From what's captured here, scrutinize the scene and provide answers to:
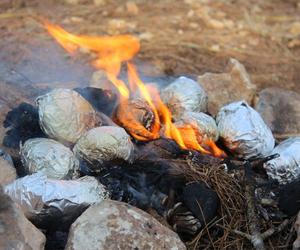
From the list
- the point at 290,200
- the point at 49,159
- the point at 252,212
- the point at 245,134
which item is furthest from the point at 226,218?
the point at 49,159

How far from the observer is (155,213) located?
324 cm

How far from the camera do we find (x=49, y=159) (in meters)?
3.31

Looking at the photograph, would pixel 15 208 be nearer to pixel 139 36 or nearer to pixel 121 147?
pixel 121 147

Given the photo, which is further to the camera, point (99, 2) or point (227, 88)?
point (99, 2)

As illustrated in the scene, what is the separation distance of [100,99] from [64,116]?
0.54m

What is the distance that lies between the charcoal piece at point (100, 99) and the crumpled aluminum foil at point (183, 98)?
413 mm

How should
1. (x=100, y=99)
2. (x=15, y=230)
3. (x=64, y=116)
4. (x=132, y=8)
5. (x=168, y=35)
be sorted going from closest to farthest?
(x=15, y=230) < (x=64, y=116) < (x=100, y=99) < (x=168, y=35) < (x=132, y=8)

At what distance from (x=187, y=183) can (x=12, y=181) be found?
1018 millimetres

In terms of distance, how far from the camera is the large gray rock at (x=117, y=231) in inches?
109

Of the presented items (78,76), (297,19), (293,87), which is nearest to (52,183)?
(78,76)

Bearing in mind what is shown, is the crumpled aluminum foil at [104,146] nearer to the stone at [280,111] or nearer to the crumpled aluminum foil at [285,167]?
the crumpled aluminum foil at [285,167]

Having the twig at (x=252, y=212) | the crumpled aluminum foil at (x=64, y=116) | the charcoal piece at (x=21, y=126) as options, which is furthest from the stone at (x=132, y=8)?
the twig at (x=252, y=212)

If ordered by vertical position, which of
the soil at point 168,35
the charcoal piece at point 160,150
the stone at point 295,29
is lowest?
the stone at point 295,29

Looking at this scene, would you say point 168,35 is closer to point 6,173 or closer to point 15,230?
point 6,173
